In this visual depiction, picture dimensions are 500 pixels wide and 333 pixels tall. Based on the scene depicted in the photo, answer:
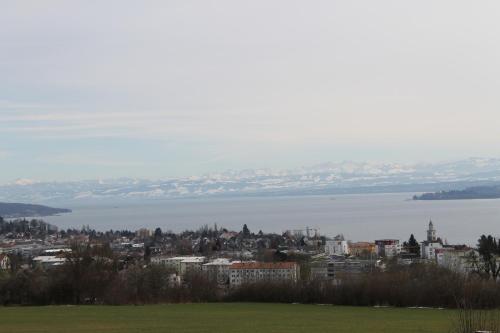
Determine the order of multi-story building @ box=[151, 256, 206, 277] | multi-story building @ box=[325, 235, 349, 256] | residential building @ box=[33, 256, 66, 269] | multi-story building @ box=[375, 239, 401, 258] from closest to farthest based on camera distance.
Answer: multi-story building @ box=[151, 256, 206, 277] < residential building @ box=[33, 256, 66, 269] < multi-story building @ box=[375, 239, 401, 258] < multi-story building @ box=[325, 235, 349, 256]

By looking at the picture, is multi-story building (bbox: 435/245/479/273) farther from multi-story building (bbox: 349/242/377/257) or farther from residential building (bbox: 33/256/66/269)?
residential building (bbox: 33/256/66/269)

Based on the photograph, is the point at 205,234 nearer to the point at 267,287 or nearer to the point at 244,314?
the point at 267,287

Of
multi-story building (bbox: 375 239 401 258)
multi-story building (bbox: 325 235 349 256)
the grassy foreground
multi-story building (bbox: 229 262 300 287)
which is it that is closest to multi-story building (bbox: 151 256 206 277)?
multi-story building (bbox: 229 262 300 287)

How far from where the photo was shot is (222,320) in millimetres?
15164

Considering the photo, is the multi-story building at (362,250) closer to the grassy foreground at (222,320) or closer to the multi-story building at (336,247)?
the multi-story building at (336,247)

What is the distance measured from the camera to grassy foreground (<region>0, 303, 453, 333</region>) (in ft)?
42.6

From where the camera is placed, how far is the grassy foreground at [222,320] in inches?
511

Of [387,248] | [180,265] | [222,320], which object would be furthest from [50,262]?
[387,248]

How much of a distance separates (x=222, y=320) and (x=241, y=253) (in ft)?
142

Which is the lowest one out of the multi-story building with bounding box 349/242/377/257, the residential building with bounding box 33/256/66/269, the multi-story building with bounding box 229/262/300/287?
the multi-story building with bounding box 349/242/377/257

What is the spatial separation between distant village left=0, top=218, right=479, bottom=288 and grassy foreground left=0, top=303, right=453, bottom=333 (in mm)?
5955

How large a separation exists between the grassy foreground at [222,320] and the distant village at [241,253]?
19.5 feet

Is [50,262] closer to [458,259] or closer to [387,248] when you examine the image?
[458,259]

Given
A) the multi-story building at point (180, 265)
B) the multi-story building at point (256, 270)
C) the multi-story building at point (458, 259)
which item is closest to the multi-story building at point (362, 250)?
the multi-story building at point (458, 259)
